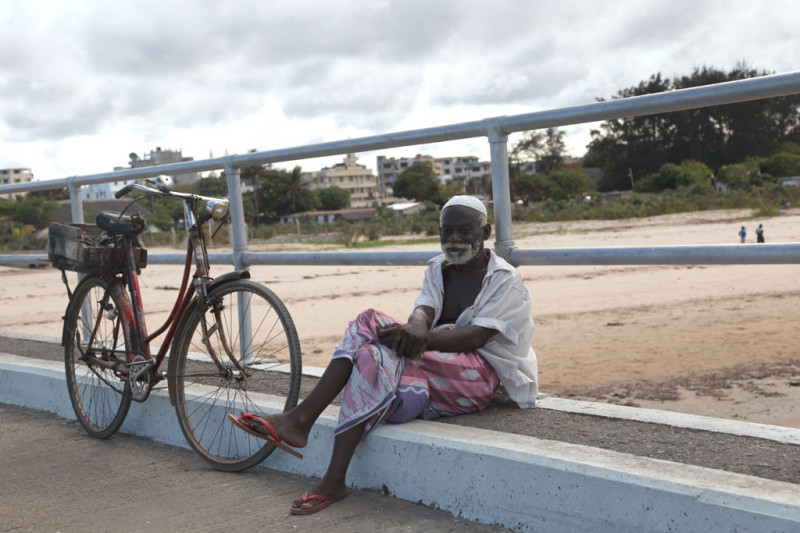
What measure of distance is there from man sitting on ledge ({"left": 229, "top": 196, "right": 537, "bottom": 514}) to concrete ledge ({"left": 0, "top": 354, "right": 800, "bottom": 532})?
0.48ft

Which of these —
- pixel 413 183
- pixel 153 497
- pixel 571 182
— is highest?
pixel 413 183

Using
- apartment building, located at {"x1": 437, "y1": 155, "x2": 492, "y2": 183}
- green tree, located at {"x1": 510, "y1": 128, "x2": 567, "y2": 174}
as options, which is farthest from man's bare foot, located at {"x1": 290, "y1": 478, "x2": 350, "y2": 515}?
apartment building, located at {"x1": 437, "y1": 155, "x2": 492, "y2": 183}

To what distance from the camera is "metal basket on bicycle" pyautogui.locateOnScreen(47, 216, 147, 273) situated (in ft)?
13.4

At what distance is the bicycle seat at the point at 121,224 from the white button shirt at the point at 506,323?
58.9 inches

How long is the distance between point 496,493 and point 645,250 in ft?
3.47

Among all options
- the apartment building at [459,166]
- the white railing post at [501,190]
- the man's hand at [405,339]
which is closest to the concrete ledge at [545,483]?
the man's hand at [405,339]

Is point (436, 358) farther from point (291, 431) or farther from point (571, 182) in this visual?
point (571, 182)

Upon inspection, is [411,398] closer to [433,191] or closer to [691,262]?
[691,262]

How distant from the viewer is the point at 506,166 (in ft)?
11.8

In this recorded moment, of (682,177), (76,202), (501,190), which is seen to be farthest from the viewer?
(682,177)

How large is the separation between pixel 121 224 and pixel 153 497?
1.36 m

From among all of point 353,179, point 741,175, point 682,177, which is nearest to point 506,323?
point 741,175

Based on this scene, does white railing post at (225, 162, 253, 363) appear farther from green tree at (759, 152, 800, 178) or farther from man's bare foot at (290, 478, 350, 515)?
green tree at (759, 152, 800, 178)

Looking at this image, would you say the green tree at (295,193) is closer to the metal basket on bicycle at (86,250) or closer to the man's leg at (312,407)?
the metal basket on bicycle at (86,250)
